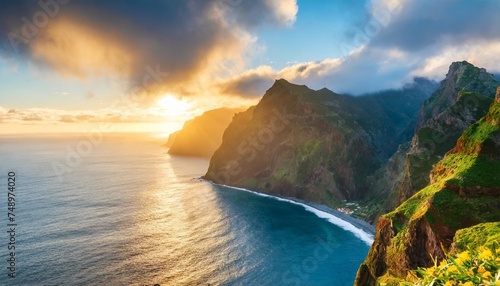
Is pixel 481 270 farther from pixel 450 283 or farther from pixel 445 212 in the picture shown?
pixel 445 212

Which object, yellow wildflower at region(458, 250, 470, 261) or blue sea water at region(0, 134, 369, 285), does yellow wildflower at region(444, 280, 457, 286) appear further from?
blue sea water at region(0, 134, 369, 285)

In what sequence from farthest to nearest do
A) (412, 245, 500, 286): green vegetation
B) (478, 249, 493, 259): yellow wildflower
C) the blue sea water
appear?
the blue sea water → (478, 249, 493, 259): yellow wildflower → (412, 245, 500, 286): green vegetation

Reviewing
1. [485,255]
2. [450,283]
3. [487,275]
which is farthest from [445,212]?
[450,283]

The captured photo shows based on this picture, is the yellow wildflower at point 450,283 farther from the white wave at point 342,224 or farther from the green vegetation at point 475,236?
the white wave at point 342,224

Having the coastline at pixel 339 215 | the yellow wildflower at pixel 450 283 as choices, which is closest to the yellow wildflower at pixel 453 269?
the yellow wildflower at pixel 450 283

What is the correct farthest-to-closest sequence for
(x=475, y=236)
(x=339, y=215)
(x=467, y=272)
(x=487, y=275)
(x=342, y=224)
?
1. (x=339, y=215)
2. (x=342, y=224)
3. (x=475, y=236)
4. (x=467, y=272)
5. (x=487, y=275)

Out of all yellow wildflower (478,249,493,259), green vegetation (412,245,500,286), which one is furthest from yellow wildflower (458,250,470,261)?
yellow wildflower (478,249,493,259)

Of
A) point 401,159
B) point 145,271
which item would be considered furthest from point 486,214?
point 401,159

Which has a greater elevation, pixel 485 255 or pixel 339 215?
pixel 485 255
